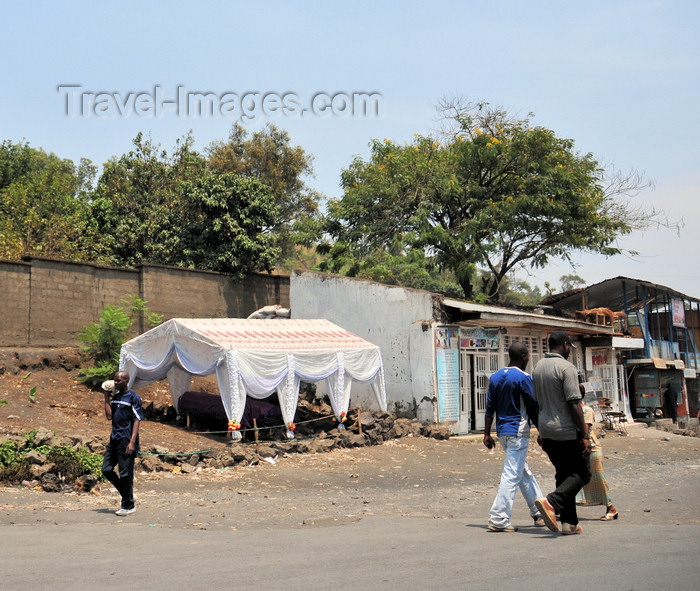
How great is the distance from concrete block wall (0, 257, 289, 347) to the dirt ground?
109 centimetres

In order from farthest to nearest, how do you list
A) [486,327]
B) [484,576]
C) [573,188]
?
[573,188] < [486,327] < [484,576]

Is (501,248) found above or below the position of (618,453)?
above

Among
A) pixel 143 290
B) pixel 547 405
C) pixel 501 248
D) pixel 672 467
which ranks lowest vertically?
pixel 672 467

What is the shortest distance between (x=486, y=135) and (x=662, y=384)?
1187cm

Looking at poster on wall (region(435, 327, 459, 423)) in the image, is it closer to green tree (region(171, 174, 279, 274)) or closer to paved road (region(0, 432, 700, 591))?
paved road (region(0, 432, 700, 591))

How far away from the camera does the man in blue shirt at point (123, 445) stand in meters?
8.19

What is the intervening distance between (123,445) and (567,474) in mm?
4735

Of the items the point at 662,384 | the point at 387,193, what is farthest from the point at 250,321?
the point at 662,384

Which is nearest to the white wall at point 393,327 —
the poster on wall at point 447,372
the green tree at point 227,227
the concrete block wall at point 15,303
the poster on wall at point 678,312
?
the poster on wall at point 447,372

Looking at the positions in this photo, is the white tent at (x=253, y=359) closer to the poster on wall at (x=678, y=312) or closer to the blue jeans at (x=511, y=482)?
the blue jeans at (x=511, y=482)

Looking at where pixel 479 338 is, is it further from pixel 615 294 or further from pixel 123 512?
pixel 123 512

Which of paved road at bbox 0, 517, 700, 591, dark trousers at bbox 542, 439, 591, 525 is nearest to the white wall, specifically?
paved road at bbox 0, 517, 700, 591

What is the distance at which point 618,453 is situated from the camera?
54.4 feet

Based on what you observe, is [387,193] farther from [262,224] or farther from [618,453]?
[618,453]
